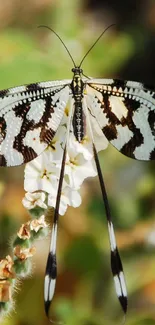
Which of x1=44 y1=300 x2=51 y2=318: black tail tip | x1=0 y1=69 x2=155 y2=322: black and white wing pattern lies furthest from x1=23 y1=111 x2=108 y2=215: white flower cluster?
x1=44 y1=300 x2=51 y2=318: black tail tip

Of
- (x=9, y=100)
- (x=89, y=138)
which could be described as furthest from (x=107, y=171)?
(x=9, y=100)

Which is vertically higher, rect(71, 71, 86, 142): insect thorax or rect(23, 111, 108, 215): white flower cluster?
rect(71, 71, 86, 142): insect thorax

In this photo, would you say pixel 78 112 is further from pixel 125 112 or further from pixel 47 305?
pixel 47 305

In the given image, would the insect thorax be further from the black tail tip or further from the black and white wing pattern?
the black tail tip

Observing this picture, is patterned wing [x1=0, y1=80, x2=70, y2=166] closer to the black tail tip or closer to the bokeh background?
the bokeh background
